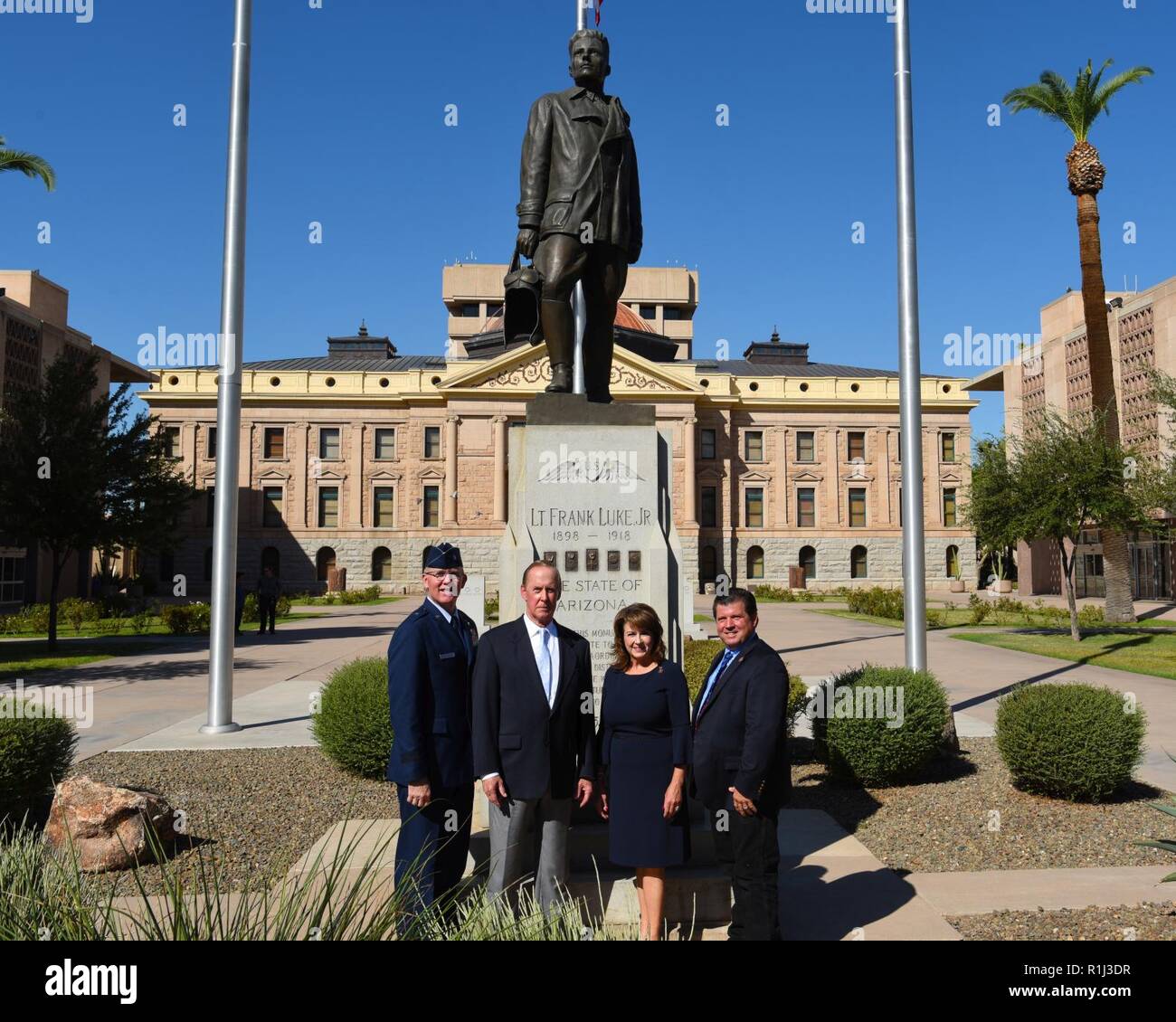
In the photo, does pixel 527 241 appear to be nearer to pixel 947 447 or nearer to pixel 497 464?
pixel 497 464

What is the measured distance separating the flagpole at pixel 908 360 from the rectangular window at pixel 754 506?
52.9 m

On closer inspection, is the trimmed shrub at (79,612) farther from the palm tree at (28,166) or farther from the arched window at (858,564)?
the arched window at (858,564)

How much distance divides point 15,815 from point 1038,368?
69.3 metres

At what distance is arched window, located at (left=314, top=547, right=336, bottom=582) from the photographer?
60219mm

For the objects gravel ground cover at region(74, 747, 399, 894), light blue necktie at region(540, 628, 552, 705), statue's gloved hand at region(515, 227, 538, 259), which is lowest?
gravel ground cover at region(74, 747, 399, 894)

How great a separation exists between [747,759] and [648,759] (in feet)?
1.57

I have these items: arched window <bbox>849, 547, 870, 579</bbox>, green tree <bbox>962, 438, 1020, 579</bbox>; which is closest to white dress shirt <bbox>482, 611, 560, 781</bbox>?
green tree <bbox>962, 438, 1020, 579</bbox>

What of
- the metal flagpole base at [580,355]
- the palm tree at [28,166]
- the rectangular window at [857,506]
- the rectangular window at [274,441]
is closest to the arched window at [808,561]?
the rectangular window at [857,506]

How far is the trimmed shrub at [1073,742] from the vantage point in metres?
7.73

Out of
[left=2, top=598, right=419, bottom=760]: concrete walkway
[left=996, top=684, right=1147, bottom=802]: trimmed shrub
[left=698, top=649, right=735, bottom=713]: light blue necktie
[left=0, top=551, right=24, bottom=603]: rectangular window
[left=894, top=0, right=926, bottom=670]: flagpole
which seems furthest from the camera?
[left=0, top=551, right=24, bottom=603]: rectangular window

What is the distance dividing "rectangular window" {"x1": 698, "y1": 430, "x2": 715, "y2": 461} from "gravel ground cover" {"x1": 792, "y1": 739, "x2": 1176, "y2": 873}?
54.6m

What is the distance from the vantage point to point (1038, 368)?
63.8 m

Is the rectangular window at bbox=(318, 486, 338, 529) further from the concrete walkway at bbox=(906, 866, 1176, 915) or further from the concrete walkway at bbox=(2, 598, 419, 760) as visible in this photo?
the concrete walkway at bbox=(906, 866, 1176, 915)
